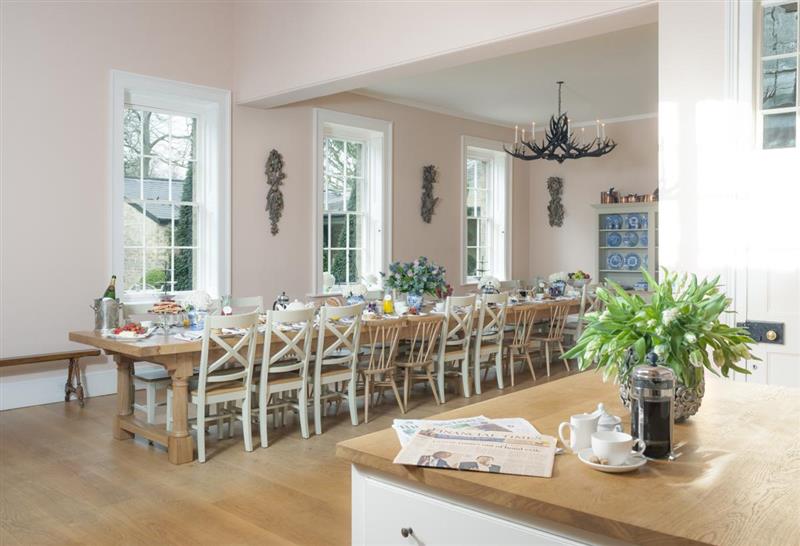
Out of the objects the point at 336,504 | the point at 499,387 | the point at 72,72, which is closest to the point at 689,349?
the point at 336,504

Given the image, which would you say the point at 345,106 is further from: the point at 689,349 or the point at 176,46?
the point at 689,349

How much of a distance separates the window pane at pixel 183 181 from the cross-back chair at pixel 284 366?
2.62 meters

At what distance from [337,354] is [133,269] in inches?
95.2

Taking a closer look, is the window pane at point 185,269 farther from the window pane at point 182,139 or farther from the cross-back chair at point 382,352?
the cross-back chair at point 382,352

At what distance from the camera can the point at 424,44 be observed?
5371mm

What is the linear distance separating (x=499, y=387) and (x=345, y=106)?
12.6 feet

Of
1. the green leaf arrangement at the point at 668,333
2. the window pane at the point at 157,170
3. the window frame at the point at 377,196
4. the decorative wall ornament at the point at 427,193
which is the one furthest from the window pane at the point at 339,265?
the green leaf arrangement at the point at 668,333

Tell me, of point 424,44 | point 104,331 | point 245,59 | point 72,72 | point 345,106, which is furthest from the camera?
point 345,106

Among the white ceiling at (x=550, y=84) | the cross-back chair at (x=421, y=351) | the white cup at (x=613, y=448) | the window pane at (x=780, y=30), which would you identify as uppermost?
the white ceiling at (x=550, y=84)

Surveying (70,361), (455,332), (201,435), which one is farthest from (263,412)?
(70,361)

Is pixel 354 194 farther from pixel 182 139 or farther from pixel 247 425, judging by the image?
pixel 247 425

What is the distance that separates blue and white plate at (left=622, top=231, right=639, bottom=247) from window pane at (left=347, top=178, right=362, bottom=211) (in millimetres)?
3973

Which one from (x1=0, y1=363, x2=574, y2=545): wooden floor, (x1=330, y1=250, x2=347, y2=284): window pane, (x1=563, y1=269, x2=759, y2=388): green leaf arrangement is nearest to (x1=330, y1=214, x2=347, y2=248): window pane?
(x1=330, y1=250, x2=347, y2=284): window pane

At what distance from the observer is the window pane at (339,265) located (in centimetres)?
845
